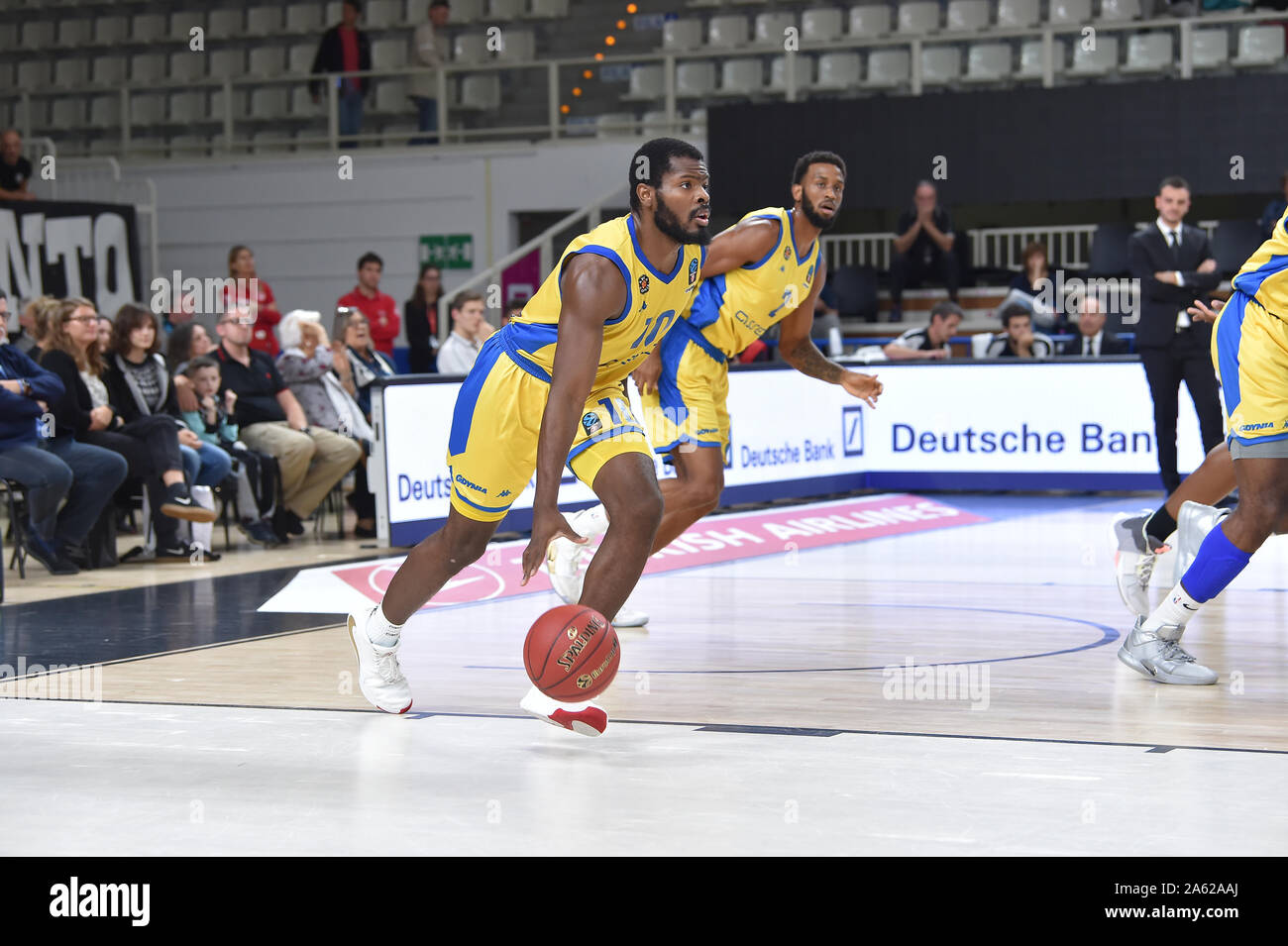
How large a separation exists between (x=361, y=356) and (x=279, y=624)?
486 cm

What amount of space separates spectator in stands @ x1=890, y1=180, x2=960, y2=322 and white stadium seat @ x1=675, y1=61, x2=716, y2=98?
3408mm

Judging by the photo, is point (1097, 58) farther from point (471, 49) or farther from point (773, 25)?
point (471, 49)

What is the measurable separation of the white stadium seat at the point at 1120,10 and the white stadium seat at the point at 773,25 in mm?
3645

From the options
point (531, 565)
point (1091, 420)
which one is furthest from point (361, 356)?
point (531, 565)

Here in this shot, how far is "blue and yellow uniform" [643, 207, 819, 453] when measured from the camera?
24.5 ft

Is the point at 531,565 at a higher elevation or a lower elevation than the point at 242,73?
lower

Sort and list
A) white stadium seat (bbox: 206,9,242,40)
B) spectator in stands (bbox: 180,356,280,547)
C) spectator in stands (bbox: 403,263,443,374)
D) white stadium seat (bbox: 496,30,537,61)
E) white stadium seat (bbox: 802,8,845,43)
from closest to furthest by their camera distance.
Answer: spectator in stands (bbox: 180,356,280,547) → spectator in stands (bbox: 403,263,443,374) → white stadium seat (bbox: 802,8,845,43) → white stadium seat (bbox: 496,30,537,61) → white stadium seat (bbox: 206,9,242,40)

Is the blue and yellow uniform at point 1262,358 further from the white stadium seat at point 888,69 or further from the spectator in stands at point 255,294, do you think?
the white stadium seat at point 888,69

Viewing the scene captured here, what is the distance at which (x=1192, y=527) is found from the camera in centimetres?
728

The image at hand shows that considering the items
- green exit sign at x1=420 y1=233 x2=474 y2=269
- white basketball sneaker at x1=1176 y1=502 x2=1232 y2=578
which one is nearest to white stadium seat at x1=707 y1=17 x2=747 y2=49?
green exit sign at x1=420 y1=233 x2=474 y2=269

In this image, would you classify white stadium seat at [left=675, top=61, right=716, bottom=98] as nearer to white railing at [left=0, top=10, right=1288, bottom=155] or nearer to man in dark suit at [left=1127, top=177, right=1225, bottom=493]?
white railing at [left=0, top=10, right=1288, bottom=155]

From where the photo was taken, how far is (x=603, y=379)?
17.4 ft

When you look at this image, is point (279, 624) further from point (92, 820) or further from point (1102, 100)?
point (1102, 100)

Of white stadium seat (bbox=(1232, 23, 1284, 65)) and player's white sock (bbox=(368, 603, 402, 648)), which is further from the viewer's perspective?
white stadium seat (bbox=(1232, 23, 1284, 65))
